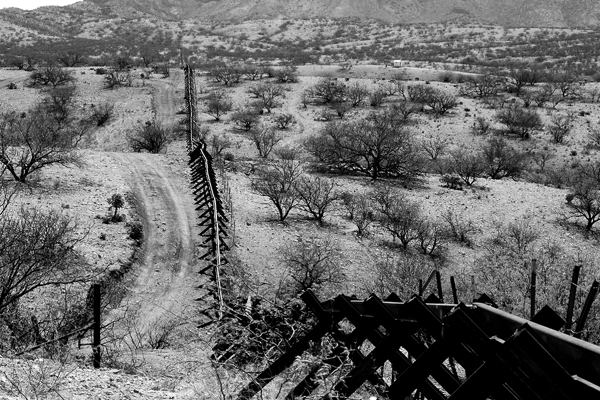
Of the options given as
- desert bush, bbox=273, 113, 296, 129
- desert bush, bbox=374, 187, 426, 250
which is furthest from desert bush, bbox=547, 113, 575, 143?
desert bush, bbox=374, 187, 426, 250

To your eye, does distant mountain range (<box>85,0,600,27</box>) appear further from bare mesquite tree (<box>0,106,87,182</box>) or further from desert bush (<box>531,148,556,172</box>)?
bare mesquite tree (<box>0,106,87,182</box>)

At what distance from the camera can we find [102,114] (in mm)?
43875

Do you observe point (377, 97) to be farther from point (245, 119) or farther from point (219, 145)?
point (219, 145)

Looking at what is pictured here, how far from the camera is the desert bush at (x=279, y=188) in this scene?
21.6 meters

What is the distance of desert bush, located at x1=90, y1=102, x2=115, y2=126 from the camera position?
142ft

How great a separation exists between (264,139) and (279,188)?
12.3 metres

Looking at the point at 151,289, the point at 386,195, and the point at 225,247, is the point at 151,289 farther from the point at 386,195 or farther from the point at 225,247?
the point at 386,195

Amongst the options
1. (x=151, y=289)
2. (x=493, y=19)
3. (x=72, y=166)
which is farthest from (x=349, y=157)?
(x=493, y=19)

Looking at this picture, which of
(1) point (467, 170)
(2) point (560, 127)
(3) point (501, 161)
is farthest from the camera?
(2) point (560, 127)

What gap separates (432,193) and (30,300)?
19.1 metres

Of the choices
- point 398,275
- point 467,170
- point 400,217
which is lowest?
point 398,275

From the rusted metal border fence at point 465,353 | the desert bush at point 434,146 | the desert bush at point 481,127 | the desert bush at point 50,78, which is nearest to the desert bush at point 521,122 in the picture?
the desert bush at point 481,127

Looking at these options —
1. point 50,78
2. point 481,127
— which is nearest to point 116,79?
point 50,78

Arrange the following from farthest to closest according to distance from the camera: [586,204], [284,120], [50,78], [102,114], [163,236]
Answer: [50,78] < [102,114] < [284,120] < [586,204] < [163,236]
